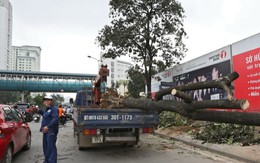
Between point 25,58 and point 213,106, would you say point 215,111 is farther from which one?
point 25,58

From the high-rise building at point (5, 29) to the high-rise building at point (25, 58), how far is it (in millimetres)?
18906

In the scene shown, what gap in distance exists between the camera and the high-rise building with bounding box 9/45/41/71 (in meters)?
99.2

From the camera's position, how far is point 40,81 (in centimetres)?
6247

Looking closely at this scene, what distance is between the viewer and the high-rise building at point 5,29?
237 feet

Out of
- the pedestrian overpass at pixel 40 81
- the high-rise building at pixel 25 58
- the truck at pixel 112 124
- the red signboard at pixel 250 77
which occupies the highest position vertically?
the high-rise building at pixel 25 58

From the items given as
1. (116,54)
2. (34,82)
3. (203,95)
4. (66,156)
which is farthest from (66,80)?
(66,156)

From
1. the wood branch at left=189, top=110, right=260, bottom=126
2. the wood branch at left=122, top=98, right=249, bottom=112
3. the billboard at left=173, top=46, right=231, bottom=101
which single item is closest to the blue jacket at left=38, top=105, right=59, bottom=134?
the wood branch at left=122, top=98, right=249, bottom=112

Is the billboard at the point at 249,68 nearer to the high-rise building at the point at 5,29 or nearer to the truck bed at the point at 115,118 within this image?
the truck bed at the point at 115,118

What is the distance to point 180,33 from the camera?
20828 millimetres

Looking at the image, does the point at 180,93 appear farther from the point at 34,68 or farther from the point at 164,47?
the point at 34,68

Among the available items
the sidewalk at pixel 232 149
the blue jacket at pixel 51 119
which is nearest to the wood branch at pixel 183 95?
the sidewalk at pixel 232 149

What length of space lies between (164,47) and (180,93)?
1455cm

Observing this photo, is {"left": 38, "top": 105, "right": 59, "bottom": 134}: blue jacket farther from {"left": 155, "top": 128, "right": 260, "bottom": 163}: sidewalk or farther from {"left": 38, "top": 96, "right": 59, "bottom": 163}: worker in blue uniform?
{"left": 155, "top": 128, "right": 260, "bottom": 163}: sidewalk

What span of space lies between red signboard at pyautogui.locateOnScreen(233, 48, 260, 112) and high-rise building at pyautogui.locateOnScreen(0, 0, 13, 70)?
70204 mm
